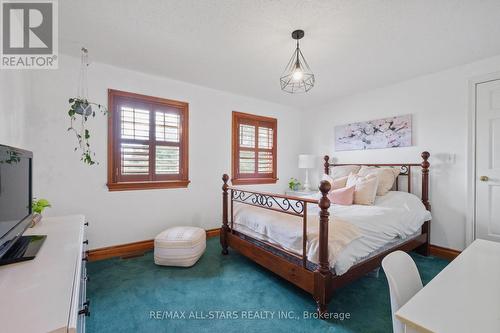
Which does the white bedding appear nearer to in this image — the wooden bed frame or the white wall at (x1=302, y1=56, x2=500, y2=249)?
the wooden bed frame

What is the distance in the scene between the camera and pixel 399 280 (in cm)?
99

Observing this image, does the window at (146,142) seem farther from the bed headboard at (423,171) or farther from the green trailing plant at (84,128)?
the bed headboard at (423,171)

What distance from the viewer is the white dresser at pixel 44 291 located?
65 cm

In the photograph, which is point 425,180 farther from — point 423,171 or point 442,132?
point 442,132

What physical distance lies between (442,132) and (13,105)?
179 inches

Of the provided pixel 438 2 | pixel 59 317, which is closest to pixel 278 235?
pixel 59 317

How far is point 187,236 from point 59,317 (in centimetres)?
188

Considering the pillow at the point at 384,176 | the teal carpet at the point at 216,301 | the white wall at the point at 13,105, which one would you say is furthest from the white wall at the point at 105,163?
the pillow at the point at 384,176

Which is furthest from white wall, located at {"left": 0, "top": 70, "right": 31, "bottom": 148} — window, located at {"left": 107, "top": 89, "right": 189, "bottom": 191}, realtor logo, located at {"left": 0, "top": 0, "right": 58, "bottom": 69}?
window, located at {"left": 107, "top": 89, "right": 189, "bottom": 191}

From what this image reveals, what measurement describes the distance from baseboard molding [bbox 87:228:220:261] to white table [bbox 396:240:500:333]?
2927mm

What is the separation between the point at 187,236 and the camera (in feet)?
8.25

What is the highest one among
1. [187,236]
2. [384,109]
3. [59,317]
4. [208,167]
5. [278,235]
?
[384,109]

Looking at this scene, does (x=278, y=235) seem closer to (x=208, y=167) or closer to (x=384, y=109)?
(x=208, y=167)

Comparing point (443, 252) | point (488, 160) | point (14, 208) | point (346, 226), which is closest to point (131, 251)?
point (14, 208)
